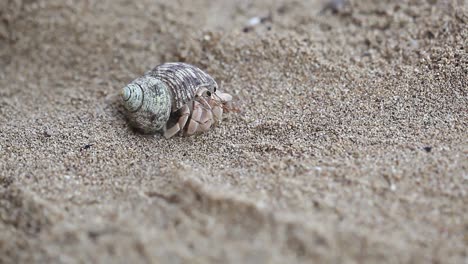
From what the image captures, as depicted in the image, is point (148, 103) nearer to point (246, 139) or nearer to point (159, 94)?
point (159, 94)

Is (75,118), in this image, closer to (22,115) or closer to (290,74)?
(22,115)

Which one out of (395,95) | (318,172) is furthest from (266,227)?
(395,95)

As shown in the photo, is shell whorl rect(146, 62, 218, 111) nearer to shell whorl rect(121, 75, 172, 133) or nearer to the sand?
shell whorl rect(121, 75, 172, 133)

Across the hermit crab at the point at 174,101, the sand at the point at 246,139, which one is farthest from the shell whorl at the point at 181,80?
the sand at the point at 246,139

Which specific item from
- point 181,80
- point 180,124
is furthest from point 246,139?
point 181,80

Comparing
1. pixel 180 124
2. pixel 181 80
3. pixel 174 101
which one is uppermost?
pixel 181 80

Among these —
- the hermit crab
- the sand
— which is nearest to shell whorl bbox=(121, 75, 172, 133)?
the hermit crab
